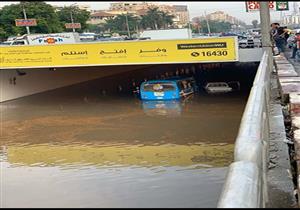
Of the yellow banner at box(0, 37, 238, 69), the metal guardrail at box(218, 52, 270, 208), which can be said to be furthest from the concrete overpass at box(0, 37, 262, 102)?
the metal guardrail at box(218, 52, 270, 208)

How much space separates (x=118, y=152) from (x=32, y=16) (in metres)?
48.3

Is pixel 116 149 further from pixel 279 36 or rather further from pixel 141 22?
pixel 141 22

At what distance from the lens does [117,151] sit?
50.7ft

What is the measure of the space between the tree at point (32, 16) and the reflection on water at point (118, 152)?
32.4 metres

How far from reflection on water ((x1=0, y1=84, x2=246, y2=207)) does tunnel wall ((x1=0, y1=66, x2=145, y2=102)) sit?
74.1 inches

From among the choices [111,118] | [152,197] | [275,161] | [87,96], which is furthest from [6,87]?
[275,161]

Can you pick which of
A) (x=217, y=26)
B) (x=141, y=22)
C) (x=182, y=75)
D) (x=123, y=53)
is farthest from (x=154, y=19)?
(x=123, y=53)

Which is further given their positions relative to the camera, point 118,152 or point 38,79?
point 38,79

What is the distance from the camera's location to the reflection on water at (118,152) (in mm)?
10484

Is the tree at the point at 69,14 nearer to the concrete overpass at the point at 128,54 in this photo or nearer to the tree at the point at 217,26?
the concrete overpass at the point at 128,54

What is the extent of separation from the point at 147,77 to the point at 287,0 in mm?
13130

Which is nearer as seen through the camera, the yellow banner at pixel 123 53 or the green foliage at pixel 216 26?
the yellow banner at pixel 123 53

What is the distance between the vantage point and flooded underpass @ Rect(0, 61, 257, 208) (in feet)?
34.5

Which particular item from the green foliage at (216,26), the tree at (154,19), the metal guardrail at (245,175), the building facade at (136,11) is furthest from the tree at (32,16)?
the green foliage at (216,26)
